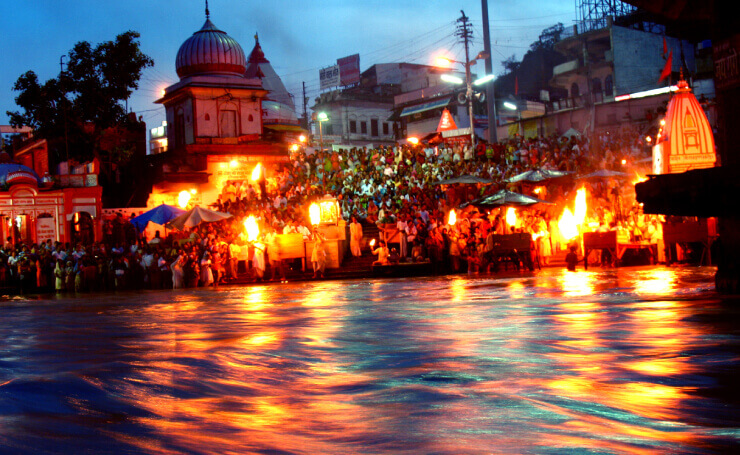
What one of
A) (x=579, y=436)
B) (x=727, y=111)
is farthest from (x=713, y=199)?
(x=579, y=436)

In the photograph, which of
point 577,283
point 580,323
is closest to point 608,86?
point 577,283

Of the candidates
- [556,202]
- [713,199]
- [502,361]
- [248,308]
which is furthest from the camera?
[556,202]

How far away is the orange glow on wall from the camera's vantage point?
19094 mm

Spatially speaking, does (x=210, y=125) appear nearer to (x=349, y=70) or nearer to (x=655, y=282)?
(x=655, y=282)

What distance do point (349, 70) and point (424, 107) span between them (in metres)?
13.5

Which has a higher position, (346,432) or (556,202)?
(556,202)

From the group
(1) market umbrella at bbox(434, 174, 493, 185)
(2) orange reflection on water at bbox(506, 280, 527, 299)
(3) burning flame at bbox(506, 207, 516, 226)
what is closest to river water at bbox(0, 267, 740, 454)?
(2) orange reflection on water at bbox(506, 280, 527, 299)

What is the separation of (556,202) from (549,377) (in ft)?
67.3

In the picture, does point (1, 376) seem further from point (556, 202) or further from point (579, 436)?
point (556, 202)

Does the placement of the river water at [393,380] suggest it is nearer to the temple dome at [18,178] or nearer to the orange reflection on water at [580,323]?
the orange reflection on water at [580,323]

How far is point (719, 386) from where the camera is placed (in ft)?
19.7

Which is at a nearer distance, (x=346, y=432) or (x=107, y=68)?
(x=346, y=432)

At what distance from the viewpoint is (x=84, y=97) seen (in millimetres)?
35656

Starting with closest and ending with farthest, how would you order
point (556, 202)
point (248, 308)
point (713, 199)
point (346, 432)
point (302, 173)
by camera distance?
point (346, 432) < point (713, 199) < point (248, 308) < point (556, 202) < point (302, 173)
